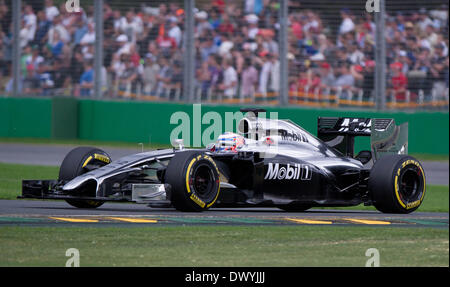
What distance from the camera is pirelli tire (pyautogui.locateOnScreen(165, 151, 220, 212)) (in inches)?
417

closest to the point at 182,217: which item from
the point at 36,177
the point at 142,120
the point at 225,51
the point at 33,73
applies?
the point at 36,177

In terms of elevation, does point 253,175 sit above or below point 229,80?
below

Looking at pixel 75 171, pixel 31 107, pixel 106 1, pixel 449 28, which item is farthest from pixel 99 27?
pixel 75 171

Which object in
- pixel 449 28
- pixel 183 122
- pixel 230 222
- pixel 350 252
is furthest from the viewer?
pixel 183 122

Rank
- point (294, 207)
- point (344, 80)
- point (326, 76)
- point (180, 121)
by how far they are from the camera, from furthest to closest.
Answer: point (180, 121), point (326, 76), point (344, 80), point (294, 207)

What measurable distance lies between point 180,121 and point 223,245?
1379cm

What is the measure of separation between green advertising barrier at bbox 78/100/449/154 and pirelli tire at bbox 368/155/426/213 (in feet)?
25.5

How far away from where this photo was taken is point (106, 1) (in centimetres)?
2291

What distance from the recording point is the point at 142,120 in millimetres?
22641

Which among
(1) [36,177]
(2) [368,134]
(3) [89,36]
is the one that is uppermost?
(3) [89,36]

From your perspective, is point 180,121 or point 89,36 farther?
point 89,36

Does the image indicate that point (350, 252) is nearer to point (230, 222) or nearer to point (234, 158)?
point (230, 222)

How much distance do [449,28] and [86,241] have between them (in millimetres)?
12319

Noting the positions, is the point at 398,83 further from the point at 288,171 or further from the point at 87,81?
the point at 288,171
